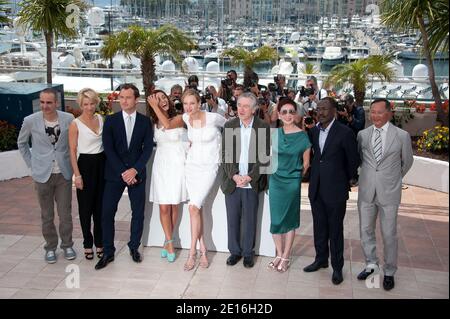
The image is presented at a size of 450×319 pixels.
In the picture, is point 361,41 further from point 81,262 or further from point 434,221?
point 81,262

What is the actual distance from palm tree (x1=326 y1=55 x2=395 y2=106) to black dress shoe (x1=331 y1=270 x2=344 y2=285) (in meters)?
5.30

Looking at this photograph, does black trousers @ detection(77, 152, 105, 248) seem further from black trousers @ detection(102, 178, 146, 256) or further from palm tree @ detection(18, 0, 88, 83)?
palm tree @ detection(18, 0, 88, 83)

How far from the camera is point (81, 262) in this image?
18.4 ft

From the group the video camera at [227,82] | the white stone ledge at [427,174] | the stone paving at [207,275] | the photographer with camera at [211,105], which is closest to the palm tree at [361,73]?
the white stone ledge at [427,174]

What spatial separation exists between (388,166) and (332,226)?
0.70 m

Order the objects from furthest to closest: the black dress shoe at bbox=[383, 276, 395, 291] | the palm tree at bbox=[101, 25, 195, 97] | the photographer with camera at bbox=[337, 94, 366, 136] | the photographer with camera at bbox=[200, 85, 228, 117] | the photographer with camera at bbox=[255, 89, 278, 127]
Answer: the palm tree at bbox=[101, 25, 195, 97] < the photographer with camera at bbox=[337, 94, 366, 136] < the photographer with camera at bbox=[200, 85, 228, 117] < the photographer with camera at bbox=[255, 89, 278, 127] < the black dress shoe at bbox=[383, 276, 395, 291]

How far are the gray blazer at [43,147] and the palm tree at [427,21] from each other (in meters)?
5.36

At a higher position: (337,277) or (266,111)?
(266,111)

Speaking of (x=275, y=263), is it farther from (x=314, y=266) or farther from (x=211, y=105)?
(x=211, y=105)

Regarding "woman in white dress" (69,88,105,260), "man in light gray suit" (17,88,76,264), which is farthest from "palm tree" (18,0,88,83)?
"woman in white dress" (69,88,105,260)

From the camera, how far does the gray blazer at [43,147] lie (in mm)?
5324

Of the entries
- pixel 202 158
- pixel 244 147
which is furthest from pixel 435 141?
pixel 202 158

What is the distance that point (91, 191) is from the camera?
17.6 ft

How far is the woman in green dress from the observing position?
16.7 feet
